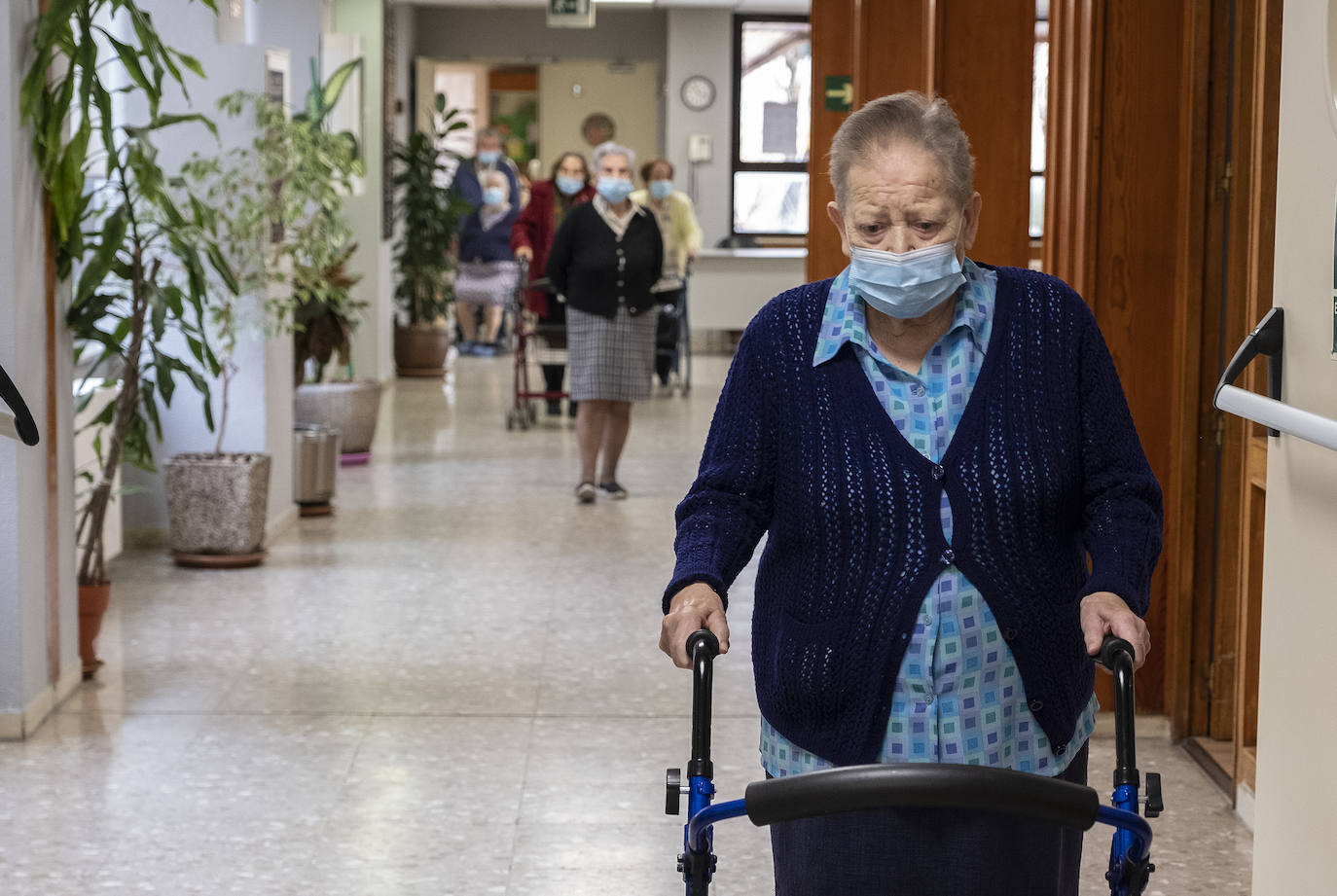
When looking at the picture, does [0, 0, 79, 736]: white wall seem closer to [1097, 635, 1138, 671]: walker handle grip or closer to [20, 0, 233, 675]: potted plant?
[20, 0, 233, 675]: potted plant

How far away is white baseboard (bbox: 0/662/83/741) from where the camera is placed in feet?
13.3

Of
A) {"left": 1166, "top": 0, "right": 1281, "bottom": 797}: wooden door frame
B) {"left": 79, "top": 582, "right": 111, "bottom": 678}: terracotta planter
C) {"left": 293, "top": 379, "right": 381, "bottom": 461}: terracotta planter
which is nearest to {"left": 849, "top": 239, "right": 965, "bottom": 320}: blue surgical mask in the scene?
{"left": 1166, "top": 0, "right": 1281, "bottom": 797}: wooden door frame

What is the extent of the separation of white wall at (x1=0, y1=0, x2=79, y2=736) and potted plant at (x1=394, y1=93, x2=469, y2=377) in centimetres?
875

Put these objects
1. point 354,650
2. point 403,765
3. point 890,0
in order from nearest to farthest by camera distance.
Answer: point 403,765, point 354,650, point 890,0

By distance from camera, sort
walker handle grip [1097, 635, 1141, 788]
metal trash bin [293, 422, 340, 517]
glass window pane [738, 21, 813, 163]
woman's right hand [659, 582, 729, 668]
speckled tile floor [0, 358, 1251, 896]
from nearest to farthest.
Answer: walker handle grip [1097, 635, 1141, 788] → woman's right hand [659, 582, 729, 668] → speckled tile floor [0, 358, 1251, 896] → metal trash bin [293, 422, 340, 517] → glass window pane [738, 21, 813, 163]

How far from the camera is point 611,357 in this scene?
7496 mm

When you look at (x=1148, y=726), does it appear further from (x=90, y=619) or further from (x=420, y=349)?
(x=420, y=349)

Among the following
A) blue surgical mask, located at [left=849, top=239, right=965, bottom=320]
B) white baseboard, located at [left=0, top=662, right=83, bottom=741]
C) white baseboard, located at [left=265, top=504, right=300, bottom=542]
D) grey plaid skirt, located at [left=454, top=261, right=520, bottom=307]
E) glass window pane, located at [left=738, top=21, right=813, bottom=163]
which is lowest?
white baseboard, located at [left=0, top=662, right=83, bottom=741]

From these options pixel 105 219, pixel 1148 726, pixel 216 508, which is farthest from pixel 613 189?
pixel 1148 726

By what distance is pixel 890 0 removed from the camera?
602 cm

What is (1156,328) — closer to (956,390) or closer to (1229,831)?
(1229,831)

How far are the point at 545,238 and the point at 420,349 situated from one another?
2.86 meters

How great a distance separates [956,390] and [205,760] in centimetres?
267

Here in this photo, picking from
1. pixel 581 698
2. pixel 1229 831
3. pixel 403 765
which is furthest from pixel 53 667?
pixel 1229 831
